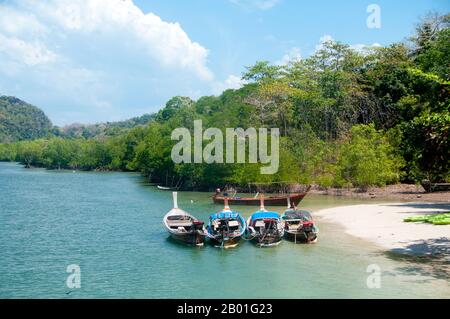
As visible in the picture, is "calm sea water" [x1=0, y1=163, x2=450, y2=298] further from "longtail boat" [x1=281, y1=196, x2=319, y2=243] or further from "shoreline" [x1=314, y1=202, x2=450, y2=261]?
"shoreline" [x1=314, y1=202, x2=450, y2=261]

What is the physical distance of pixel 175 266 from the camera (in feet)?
66.7

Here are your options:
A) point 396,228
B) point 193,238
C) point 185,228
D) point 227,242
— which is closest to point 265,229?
point 227,242

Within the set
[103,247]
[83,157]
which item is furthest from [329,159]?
[83,157]

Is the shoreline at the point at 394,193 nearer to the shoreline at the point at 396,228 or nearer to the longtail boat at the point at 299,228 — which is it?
the shoreline at the point at 396,228

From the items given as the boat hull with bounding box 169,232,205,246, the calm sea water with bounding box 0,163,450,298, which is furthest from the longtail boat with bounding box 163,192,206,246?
the calm sea water with bounding box 0,163,450,298

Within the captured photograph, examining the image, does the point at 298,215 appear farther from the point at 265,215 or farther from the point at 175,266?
the point at 175,266

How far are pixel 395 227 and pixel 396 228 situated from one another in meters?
0.29

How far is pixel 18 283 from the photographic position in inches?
719

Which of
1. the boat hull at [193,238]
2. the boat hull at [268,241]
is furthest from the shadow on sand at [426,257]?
the boat hull at [193,238]

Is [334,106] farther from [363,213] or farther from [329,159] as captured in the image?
[363,213]

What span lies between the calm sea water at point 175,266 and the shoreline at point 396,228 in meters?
1.17

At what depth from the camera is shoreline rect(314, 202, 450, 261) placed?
21609 mm

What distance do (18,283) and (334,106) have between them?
47263 mm

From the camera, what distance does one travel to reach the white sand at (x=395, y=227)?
72.3 feet
